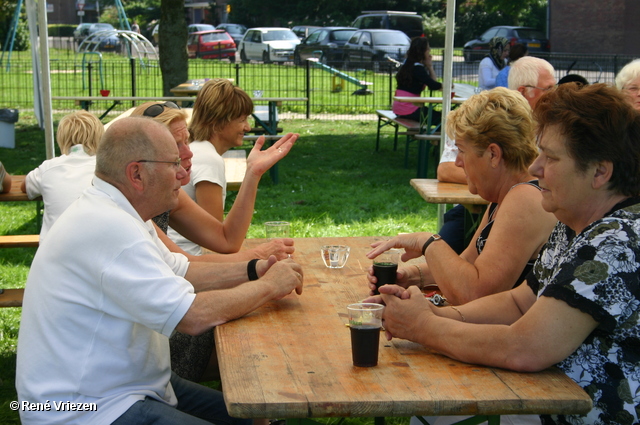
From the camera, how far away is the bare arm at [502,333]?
6.15 ft

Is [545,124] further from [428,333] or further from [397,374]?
[397,374]

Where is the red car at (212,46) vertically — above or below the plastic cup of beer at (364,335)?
above

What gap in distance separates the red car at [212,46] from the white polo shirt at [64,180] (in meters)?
25.3

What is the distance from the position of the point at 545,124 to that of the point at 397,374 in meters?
0.85

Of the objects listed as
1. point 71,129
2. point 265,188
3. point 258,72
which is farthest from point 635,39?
point 71,129

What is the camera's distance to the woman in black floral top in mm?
1870

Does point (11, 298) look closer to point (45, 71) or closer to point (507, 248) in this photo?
point (45, 71)

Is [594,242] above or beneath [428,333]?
above

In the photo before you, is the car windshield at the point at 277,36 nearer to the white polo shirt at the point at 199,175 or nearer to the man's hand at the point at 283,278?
the white polo shirt at the point at 199,175

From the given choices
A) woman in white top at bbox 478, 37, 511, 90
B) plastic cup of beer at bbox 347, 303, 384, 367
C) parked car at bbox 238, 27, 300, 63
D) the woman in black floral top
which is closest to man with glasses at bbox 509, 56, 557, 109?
the woman in black floral top

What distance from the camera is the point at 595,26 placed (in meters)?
33.5

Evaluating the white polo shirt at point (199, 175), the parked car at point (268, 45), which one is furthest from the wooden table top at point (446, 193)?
the parked car at point (268, 45)

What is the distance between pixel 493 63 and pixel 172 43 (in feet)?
19.0

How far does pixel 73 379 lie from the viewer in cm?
209
